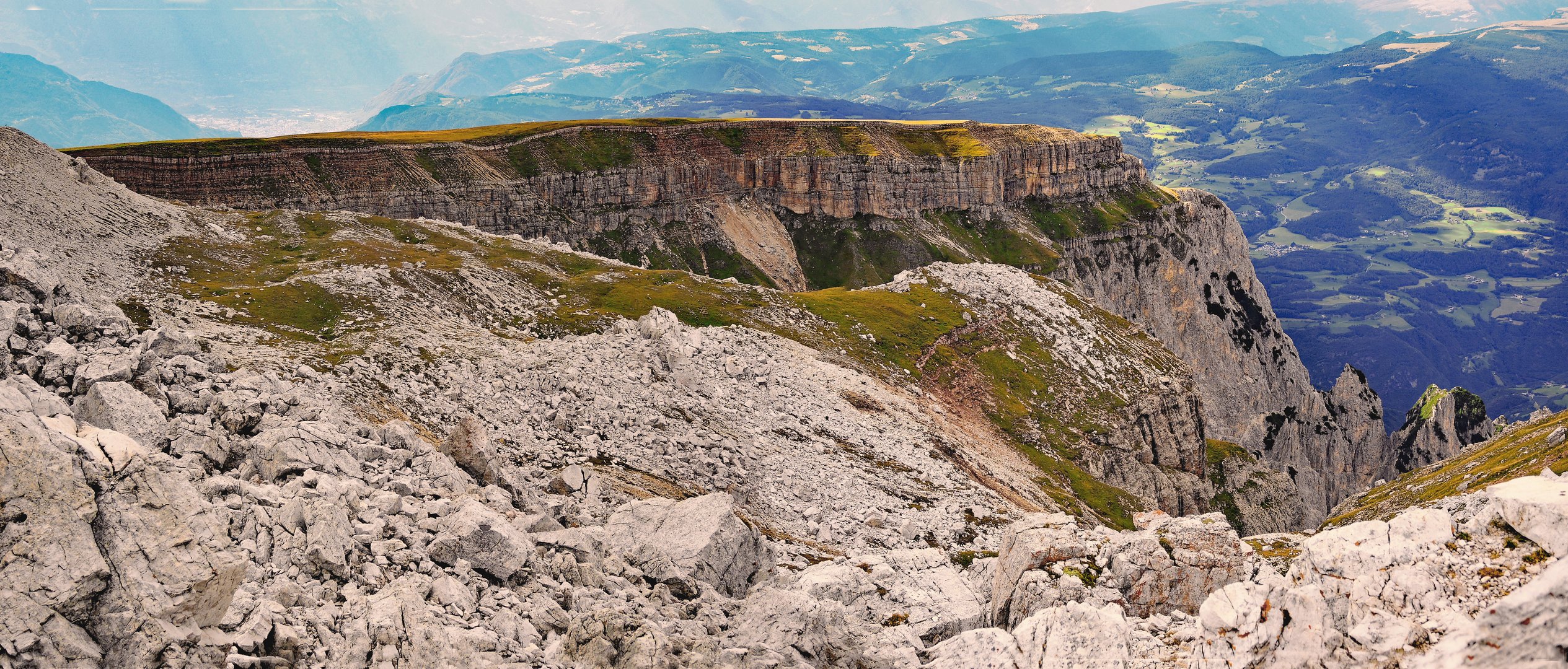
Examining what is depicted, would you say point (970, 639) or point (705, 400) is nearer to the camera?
point (970, 639)

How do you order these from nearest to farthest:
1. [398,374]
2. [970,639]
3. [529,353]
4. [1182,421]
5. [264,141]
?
[970,639], [398,374], [529,353], [1182,421], [264,141]

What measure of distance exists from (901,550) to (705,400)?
19373 millimetres

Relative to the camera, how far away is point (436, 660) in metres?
21.4

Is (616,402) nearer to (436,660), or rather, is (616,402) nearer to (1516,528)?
(436,660)

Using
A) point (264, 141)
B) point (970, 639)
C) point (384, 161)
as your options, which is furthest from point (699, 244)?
point (970, 639)

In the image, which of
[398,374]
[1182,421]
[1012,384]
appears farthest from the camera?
[1182,421]

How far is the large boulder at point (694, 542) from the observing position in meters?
29.9

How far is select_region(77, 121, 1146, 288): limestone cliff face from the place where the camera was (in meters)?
131

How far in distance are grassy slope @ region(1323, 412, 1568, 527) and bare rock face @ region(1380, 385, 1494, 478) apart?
74.3 meters

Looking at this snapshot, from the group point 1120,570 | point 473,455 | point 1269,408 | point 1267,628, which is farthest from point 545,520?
point 1269,408

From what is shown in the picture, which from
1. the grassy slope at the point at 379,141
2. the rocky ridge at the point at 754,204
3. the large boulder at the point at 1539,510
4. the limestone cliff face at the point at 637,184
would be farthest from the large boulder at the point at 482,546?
the rocky ridge at the point at 754,204

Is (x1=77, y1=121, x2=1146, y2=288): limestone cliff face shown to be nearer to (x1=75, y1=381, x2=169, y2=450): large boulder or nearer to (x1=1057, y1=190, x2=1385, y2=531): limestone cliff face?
(x1=1057, y1=190, x2=1385, y2=531): limestone cliff face

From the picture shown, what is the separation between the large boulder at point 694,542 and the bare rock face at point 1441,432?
6747 inches

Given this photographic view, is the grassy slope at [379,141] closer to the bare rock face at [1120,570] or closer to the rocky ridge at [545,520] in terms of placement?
the rocky ridge at [545,520]
